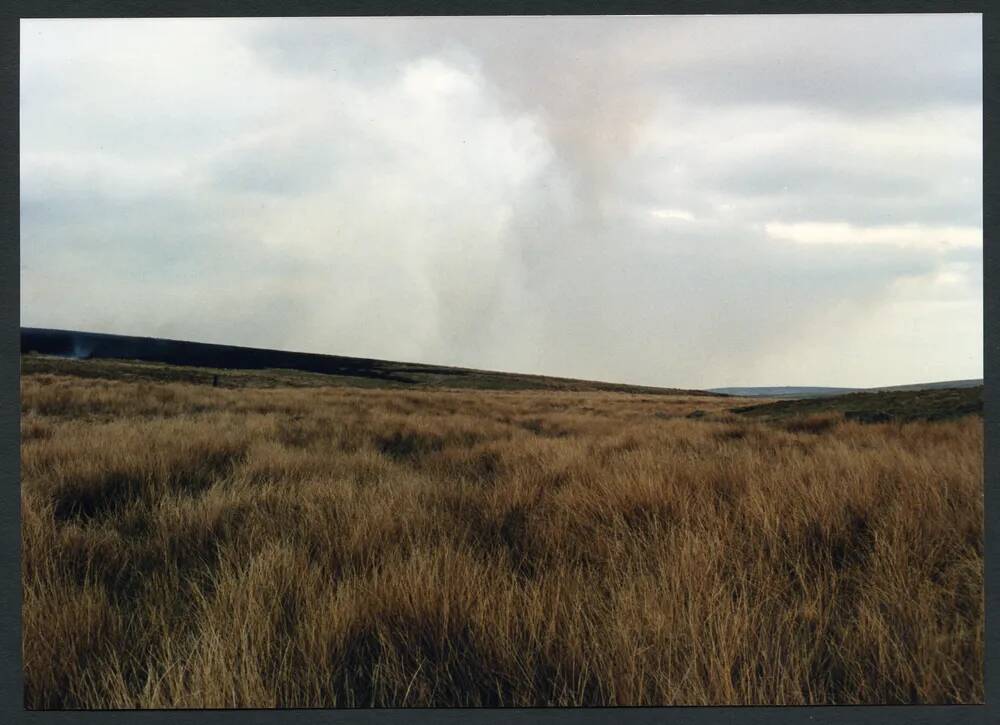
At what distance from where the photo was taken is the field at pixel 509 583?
1.99 meters

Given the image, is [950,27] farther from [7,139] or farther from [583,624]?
[7,139]

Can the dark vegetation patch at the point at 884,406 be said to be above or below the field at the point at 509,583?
above

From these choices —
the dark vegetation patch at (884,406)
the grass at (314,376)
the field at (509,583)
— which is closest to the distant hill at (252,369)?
the grass at (314,376)

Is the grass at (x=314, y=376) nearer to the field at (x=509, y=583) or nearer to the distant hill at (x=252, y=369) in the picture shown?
the distant hill at (x=252, y=369)

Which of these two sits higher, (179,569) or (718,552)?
(718,552)

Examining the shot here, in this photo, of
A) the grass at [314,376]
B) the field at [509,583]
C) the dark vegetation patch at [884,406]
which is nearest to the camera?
the field at [509,583]

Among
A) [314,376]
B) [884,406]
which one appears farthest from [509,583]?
[314,376]

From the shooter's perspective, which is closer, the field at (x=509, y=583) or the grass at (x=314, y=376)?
the field at (x=509, y=583)

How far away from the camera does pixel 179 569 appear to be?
2.63m

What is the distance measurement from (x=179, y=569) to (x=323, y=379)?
1580cm

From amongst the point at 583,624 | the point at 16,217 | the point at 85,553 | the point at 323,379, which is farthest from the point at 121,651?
the point at 323,379

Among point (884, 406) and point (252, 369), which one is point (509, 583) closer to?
point (884, 406)

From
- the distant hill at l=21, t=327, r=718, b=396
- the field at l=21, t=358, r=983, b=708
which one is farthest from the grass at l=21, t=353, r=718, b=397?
the field at l=21, t=358, r=983, b=708

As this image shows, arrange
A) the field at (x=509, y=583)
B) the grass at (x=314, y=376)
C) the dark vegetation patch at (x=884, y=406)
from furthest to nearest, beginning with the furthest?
the grass at (x=314, y=376) → the dark vegetation patch at (x=884, y=406) → the field at (x=509, y=583)
